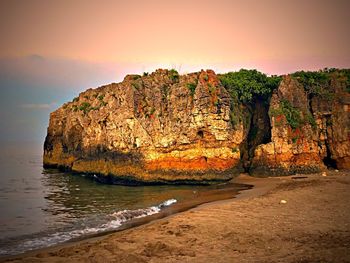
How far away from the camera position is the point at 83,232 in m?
14.7

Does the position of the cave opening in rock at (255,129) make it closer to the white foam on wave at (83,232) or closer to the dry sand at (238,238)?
the white foam on wave at (83,232)

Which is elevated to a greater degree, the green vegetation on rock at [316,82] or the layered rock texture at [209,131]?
the green vegetation on rock at [316,82]

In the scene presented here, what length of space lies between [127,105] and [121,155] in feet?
15.4

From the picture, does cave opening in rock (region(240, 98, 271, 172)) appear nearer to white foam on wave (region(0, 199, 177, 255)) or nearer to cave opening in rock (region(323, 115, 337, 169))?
cave opening in rock (region(323, 115, 337, 169))

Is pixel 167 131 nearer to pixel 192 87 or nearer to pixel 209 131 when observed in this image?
pixel 209 131

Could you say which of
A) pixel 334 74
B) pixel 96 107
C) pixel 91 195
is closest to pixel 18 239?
pixel 91 195

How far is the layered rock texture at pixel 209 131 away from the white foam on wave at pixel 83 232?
843cm

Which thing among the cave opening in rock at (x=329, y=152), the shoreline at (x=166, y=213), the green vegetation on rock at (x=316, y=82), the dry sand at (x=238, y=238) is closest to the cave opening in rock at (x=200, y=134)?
the shoreline at (x=166, y=213)

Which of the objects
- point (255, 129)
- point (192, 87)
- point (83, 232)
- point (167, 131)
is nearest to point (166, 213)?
point (83, 232)

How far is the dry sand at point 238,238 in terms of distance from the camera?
9625mm

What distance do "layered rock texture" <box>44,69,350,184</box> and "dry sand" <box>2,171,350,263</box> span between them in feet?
34.6

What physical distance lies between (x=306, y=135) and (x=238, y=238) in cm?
1904

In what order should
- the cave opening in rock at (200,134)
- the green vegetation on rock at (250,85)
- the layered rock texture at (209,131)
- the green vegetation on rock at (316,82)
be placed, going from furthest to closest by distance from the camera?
the green vegetation on rock at (250,85) → the green vegetation on rock at (316,82) → the cave opening in rock at (200,134) → the layered rock texture at (209,131)

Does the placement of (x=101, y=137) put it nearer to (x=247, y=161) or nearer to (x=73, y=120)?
(x=73, y=120)
